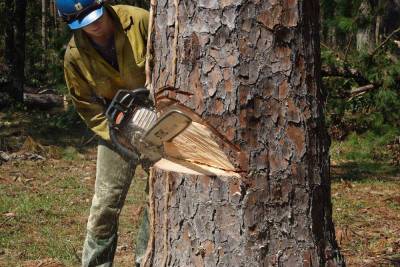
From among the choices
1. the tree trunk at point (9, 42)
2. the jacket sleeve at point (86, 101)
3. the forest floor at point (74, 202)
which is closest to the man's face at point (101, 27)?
the jacket sleeve at point (86, 101)

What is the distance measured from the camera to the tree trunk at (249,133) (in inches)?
90.5

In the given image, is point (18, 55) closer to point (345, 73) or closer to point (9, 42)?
point (9, 42)

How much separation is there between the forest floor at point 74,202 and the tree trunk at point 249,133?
7.22ft

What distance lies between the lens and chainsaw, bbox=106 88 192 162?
7.92ft

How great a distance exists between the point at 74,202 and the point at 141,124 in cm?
387

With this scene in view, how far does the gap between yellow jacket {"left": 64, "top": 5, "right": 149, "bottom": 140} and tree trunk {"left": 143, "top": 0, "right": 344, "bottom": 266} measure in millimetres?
1179

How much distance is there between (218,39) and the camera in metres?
2.31

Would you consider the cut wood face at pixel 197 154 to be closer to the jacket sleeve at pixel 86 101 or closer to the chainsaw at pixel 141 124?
the chainsaw at pixel 141 124

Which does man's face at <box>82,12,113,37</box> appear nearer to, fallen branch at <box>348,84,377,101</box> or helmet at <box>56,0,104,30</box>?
helmet at <box>56,0,104,30</box>

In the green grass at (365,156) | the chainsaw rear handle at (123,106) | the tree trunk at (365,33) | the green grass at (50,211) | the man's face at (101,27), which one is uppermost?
the tree trunk at (365,33)

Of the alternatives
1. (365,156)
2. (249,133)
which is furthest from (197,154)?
(365,156)

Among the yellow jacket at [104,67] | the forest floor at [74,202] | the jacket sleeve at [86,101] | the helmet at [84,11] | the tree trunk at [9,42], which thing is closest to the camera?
the helmet at [84,11]

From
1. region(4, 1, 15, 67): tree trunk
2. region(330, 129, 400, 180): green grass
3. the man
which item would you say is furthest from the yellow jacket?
region(4, 1, 15, 67): tree trunk

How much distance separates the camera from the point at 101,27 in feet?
11.6
